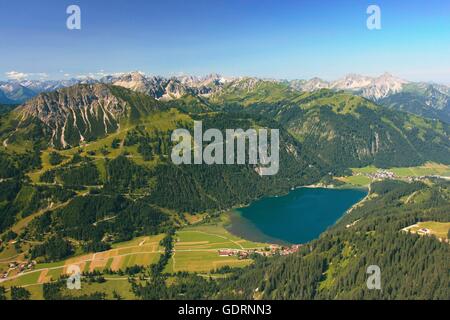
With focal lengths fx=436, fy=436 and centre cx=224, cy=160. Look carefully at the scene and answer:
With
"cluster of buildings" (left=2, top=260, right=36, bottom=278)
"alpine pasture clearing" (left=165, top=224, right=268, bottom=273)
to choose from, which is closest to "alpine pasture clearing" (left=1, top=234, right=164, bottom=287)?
"cluster of buildings" (left=2, top=260, right=36, bottom=278)

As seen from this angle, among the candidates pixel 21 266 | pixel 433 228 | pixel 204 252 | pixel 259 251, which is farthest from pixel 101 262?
pixel 433 228

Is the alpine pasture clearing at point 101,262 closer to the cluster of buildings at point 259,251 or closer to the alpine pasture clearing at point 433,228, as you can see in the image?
the cluster of buildings at point 259,251

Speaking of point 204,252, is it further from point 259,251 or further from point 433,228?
point 433,228

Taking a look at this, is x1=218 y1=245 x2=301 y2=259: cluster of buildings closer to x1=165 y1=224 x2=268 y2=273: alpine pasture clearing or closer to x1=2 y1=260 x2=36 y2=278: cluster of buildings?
x1=165 y1=224 x2=268 y2=273: alpine pasture clearing

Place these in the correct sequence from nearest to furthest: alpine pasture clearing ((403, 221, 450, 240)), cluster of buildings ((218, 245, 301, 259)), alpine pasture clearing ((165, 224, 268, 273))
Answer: alpine pasture clearing ((403, 221, 450, 240)) → alpine pasture clearing ((165, 224, 268, 273)) → cluster of buildings ((218, 245, 301, 259))

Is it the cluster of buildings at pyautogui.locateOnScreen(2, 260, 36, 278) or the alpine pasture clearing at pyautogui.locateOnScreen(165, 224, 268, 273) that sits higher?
the alpine pasture clearing at pyautogui.locateOnScreen(165, 224, 268, 273)

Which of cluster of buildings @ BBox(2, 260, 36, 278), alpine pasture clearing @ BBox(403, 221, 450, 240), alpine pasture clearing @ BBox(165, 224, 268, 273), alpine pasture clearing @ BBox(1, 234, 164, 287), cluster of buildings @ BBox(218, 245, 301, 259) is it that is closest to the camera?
alpine pasture clearing @ BBox(403, 221, 450, 240)
